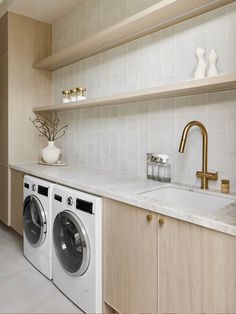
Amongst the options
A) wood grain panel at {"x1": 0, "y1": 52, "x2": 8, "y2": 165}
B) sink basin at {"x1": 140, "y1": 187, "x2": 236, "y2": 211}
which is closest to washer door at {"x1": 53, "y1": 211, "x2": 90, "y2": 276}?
sink basin at {"x1": 140, "y1": 187, "x2": 236, "y2": 211}

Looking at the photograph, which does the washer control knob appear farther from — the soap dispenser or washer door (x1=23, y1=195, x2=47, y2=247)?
the soap dispenser

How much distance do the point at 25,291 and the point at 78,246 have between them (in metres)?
0.69

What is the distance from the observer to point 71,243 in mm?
1803

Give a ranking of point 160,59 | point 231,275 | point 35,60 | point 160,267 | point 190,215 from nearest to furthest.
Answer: point 231,275
point 190,215
point 160,267
point 160,59
point 35,60

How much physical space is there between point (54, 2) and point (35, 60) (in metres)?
0.70

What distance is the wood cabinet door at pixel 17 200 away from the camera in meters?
2.71

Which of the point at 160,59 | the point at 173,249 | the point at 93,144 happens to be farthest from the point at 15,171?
the point at 173,249

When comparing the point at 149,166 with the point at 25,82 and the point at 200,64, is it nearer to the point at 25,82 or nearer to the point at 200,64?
the point at 200,64

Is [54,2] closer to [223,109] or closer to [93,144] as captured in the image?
[93,144]

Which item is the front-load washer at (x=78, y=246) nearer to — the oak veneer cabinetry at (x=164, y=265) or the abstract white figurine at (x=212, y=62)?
the oak veneer cabinetry at (x=164, y=265)

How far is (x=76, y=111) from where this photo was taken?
9.48 ft

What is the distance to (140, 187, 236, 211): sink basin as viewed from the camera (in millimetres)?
1572

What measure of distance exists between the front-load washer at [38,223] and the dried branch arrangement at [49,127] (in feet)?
3.00

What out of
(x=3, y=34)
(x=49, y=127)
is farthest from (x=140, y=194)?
(x=3, y=34)
